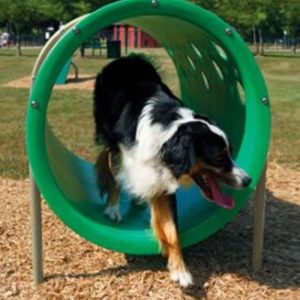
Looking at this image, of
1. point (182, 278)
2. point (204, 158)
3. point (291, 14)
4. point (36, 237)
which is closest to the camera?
point (204, 158)

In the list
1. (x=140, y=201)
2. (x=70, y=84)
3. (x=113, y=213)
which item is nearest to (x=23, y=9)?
Result: (x=70, y=84)

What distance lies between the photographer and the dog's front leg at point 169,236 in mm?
4000

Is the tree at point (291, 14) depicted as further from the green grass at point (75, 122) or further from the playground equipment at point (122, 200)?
the playground equipment at point (122, 200)

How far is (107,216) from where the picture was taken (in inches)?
183

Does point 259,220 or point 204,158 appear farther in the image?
point 259,220

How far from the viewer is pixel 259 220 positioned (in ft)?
14.3

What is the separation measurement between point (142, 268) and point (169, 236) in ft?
1.56

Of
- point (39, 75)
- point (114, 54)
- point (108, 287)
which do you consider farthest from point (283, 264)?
point (114, 54)

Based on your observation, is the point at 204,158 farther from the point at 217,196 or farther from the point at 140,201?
the point at 140,201

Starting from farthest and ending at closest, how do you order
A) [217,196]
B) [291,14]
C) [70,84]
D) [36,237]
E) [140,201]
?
[291,14] < [70,84] < [140,201] < [36,237] < [217,196]

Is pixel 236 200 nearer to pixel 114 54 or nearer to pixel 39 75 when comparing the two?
pixel 39 75

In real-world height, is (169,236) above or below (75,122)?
above

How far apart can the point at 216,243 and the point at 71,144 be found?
446 centimetres

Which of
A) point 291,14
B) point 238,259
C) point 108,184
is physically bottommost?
point 238,259
